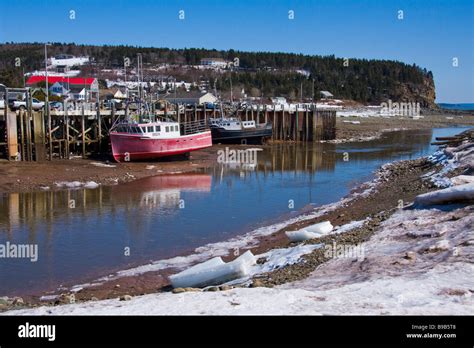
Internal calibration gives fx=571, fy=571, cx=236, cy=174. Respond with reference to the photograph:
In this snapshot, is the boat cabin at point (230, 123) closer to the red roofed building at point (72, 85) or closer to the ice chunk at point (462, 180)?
the red roofed building at point (72, 85)

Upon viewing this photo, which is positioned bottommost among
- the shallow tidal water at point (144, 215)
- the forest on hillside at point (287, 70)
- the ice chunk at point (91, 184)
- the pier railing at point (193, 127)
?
the shallow tidal water at point (144, 215)

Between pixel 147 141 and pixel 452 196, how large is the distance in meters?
25.3

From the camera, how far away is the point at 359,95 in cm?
15212

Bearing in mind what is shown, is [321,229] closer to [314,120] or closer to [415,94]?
[314,120]

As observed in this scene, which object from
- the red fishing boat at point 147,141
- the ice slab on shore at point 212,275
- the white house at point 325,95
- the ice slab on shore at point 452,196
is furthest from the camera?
the white house at point 325,95

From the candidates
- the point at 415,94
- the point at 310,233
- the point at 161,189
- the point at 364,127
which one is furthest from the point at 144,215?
the point at 415,94

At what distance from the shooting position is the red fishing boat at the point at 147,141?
35.9 m

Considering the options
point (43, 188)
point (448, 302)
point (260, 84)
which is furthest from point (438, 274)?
point (260, 84)

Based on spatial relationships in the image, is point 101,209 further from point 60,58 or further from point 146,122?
point 60,58

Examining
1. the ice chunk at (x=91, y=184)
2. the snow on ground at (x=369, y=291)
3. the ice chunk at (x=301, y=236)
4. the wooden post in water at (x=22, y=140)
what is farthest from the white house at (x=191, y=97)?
the snow on ground at (x=369, y=291)

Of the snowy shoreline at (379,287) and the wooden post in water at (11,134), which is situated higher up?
the wooden post in water at (11,134)

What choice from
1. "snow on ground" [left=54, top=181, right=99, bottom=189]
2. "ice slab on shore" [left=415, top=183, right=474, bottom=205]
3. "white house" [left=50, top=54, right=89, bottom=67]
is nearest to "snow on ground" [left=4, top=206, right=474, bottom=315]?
"ice slab on shore" [left=415, top=183, right=474, bottom=205]

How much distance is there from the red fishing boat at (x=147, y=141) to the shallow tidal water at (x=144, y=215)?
303 cm

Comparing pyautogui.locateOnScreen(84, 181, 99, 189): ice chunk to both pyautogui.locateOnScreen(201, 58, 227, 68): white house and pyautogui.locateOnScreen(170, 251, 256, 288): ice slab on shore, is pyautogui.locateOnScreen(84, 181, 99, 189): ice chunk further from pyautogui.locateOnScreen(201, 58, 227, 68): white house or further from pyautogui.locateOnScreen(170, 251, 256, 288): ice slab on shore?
pyautogui.locateOnScreen(201, 58, 227, 68): white house
